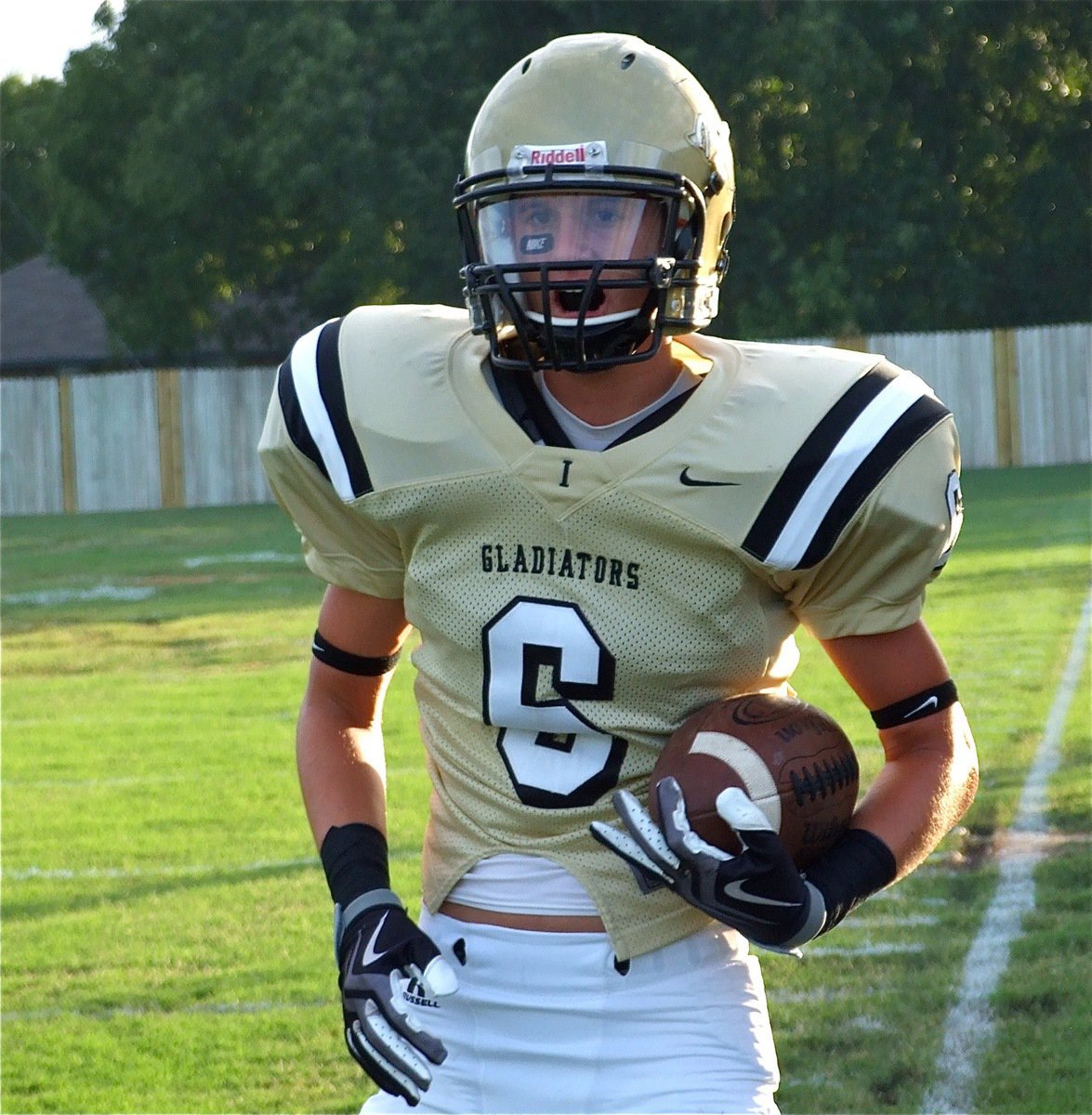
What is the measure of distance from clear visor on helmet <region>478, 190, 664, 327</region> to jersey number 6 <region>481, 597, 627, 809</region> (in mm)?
370

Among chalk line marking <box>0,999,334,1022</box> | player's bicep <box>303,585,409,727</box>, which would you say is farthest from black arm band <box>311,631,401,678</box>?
chalk line marking <box>0,999,334,1022</box>

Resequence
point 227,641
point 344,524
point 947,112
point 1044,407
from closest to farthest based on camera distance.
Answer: point 344,524 → point 227,641 → point 1044,407 → point 947,112

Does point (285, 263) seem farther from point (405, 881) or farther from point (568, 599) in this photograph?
point (568, 599)

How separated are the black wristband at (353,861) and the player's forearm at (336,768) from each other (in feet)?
0.08

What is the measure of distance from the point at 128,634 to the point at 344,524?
10.1 m

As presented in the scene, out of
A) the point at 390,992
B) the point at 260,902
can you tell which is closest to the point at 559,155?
the point at 390,992

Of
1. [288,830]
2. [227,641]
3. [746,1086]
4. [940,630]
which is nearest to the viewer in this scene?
[746,1086]

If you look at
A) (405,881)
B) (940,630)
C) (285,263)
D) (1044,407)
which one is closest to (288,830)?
(405,881)

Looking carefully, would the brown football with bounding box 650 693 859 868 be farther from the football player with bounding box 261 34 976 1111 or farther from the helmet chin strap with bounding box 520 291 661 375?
the helmet chin strap with bounding box 520 291 661 375

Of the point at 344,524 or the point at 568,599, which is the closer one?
the point at 568,599

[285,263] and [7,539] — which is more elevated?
A: [285,263]

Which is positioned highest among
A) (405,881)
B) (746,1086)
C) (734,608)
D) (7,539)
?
(734,608)

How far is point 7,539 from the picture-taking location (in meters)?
20.1

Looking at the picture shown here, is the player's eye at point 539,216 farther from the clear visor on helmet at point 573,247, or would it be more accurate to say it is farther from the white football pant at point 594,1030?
the white football pant at point 594,1030
